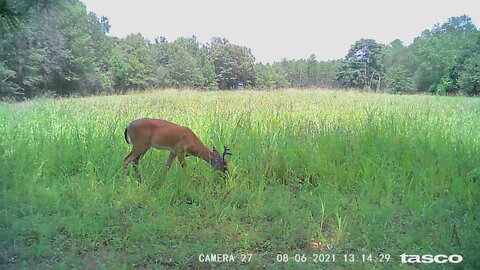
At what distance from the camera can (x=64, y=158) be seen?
4016mm

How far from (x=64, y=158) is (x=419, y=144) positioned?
357 centimetres

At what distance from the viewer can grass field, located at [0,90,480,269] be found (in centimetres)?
250

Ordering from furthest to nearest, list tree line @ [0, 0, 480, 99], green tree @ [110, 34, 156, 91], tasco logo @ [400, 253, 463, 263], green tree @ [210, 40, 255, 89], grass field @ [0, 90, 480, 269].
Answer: green tree @ [110, 34, 156, 91], green tree @ [210, 40, 255, 89], tree line @ [0, 0, 480, 99], grass field @ [0, 90, 480, 269], tasco logo @ [400, 253, 463, 263]

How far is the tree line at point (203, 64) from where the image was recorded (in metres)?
18.7

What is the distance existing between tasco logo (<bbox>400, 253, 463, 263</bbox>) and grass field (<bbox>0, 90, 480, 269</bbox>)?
54 mm

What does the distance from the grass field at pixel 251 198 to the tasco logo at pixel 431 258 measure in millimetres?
54

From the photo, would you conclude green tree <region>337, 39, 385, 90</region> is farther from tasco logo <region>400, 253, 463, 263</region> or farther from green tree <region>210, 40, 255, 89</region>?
tasco logo <region>400, 253, 463, 263</region>

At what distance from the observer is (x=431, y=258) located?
2365mm

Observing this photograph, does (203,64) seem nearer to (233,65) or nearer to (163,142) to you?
(233,65)

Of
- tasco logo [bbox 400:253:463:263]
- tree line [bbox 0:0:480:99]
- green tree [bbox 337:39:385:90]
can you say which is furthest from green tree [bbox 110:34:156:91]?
tasco logo [bbox 400:253:463:263]

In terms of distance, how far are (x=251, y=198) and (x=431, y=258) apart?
1356 millimetres

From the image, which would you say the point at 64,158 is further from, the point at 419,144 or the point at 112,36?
the point at 112,36

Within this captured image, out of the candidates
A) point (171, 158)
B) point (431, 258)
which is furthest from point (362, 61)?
point (431, 258)

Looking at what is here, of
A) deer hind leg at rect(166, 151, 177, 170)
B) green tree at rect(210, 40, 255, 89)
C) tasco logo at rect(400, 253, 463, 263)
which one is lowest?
tasco logo at rect(400, 253, 463, 263)
